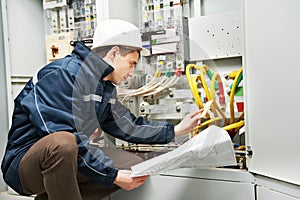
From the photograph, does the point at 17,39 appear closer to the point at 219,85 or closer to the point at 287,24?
the point at 219,85

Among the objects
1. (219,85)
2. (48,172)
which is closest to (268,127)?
(219,85)

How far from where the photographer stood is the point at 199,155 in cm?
123

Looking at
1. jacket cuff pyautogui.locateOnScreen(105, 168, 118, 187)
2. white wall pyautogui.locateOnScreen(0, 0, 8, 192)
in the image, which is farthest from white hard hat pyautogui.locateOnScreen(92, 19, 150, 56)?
white wall pyautogui.locateOnScreen(0, 0, 8, 192)

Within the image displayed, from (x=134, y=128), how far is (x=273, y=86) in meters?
0.74

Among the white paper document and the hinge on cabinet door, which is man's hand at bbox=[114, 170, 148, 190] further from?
the hinge on cabinet door

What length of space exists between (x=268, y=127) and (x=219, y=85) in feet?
1.76

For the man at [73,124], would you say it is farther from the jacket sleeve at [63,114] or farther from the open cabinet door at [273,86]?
the open cabinet door at [273,86]

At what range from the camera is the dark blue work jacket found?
120 centimetres

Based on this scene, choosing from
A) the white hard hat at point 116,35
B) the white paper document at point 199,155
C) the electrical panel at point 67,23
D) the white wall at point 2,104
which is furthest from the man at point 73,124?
the white wall at point 2,104

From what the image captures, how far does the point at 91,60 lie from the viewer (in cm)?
133

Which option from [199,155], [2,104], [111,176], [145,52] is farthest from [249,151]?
[2,104]

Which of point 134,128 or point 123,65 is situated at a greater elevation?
point 123,65

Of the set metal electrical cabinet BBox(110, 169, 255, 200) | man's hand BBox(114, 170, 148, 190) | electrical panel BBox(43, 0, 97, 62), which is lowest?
metal electrical cabinet BBox(110, 169, 255, 200)

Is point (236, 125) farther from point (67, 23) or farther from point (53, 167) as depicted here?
point (67, 23)
